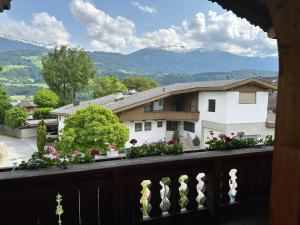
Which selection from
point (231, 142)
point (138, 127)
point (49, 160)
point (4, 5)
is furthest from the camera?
point (138, 127)

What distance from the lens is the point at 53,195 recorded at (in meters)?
2.04

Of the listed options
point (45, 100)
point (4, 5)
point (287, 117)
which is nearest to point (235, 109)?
point (287, 117)

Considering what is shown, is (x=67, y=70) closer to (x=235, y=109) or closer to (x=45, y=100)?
(x=45, y=100)

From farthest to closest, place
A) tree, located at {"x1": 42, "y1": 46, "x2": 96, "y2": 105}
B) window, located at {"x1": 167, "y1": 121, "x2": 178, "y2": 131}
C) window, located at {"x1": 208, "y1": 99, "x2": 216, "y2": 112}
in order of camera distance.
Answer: tree, located at {"x1": 42, "y1": 46, "x2": 96, "y2": 105} → window, located at {"x1": 167, "y1": 121, "x2": 178, "y2": 131} → window, located at {"x1": 208, "y1": 99, "x2": 216, "y2": 112}

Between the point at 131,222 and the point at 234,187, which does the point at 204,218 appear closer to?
the point at 234,187

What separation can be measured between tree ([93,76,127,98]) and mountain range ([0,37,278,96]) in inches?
1094

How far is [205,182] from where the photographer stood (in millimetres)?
2672

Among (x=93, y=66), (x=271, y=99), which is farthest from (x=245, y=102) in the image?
(x=93, y=66)

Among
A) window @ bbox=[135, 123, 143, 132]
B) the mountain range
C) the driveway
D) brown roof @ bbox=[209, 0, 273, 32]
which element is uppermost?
the mountain range

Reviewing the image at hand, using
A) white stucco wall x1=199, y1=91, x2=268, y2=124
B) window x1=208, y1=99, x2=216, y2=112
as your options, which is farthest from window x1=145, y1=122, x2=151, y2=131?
window x1=208, y1=99, x2=216, y2=112

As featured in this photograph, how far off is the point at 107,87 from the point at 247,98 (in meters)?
16.6

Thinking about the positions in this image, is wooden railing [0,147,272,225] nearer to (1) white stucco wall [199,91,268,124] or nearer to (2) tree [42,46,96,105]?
(1) white stucco wall [199,91,268,124]

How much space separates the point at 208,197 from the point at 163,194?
46cm

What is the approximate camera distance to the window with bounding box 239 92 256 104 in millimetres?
15086
